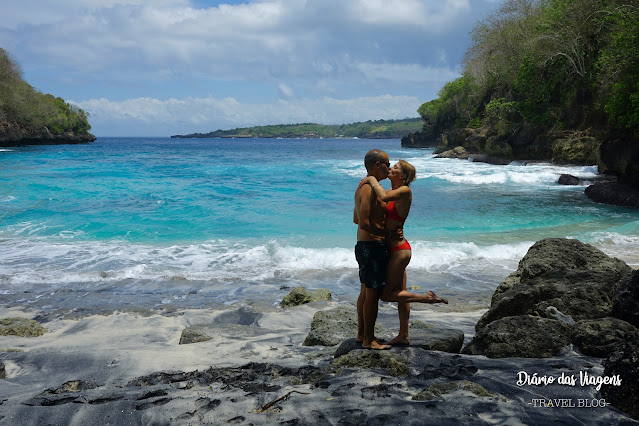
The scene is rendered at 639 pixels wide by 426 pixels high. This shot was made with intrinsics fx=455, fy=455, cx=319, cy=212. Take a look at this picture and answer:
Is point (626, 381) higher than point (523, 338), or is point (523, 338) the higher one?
point (626, 381)

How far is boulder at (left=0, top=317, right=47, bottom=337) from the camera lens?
228 inches

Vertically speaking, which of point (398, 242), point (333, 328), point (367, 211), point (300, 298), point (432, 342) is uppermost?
point (367, 211)

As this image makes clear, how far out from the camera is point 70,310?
712 cm

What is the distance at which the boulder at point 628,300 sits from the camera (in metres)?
4.10

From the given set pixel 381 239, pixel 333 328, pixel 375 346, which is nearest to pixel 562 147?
pixel 333 328

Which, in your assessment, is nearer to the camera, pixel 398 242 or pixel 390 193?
pixel 390 193

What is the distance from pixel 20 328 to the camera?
586cm

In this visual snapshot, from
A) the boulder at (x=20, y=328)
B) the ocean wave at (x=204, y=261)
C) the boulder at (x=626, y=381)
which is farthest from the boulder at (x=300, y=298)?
the boulder at (x=626, y=381)

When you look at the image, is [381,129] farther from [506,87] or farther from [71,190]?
[71,190]

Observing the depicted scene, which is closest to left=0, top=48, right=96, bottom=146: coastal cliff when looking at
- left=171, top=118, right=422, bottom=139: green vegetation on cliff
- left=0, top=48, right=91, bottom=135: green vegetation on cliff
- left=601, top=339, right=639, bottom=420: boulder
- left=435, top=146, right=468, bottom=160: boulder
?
left=0, top=48, right=91, bottom=135: green vegetation on cliff

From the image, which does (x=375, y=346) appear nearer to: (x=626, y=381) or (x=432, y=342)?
(x=432, y=342)

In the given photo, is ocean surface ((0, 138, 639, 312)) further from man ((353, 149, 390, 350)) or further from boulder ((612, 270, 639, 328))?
man ((353, 149, 390, 350))

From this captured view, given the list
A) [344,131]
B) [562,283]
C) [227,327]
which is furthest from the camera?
[344,131]

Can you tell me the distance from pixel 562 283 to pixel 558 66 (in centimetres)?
2995
